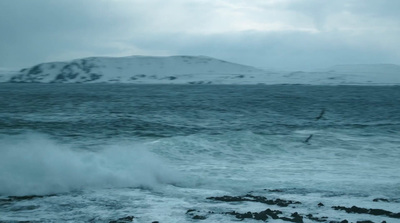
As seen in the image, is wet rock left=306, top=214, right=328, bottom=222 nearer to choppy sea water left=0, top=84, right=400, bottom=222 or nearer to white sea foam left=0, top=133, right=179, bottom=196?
choppy sea water left=0, top=84, right=400, bottom=222

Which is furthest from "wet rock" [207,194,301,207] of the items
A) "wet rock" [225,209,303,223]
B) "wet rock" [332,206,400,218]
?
"wet rock" [332,206,400,218]

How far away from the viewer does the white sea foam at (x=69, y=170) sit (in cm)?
1308

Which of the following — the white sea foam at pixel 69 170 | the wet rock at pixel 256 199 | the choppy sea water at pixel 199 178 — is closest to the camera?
the choppy sea water at pixel 199 178

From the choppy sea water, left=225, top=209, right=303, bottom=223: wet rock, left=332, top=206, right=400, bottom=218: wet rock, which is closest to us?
left=225, top=209, right=303, bottom=223: wet rock

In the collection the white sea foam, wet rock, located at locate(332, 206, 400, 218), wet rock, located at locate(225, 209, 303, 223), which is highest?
the white sea foam

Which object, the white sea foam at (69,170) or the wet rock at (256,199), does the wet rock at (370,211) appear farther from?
the white sea foam at (69,170)

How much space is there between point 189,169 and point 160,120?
1849 centimetres

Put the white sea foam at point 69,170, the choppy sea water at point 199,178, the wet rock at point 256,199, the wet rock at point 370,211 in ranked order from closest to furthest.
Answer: the wet rock at point 370,211
the choppy sea water at point 199,178
the wet rock at point 256,199
the white sea foam at point 69,170

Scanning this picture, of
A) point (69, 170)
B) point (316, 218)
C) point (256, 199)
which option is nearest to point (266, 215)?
point (316, 218)

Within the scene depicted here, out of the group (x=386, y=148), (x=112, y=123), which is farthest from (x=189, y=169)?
A: (x=112, y=123)

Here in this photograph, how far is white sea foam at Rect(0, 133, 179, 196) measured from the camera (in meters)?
13.1

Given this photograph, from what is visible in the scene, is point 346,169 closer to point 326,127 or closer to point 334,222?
point 334,222

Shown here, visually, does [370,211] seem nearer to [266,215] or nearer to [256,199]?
→ [266,215]

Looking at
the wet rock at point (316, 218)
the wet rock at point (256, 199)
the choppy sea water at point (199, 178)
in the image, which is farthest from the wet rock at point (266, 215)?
the wet rock at point (256, 199)
